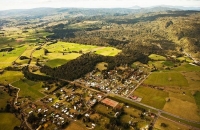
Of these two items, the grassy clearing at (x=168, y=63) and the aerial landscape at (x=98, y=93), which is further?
the grassy clearing at (x=168, y=63)

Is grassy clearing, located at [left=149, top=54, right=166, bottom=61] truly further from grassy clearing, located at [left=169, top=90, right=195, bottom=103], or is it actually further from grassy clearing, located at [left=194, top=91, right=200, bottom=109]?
grassy clearing, located at [left=169, top=90, right=195, bottom=103]

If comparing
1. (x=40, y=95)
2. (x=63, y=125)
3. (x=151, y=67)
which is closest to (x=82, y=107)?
(x=63, y=125)

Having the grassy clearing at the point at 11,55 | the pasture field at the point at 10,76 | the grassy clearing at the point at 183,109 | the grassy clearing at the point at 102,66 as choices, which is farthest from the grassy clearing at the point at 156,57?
the grassy clearing at the point at 11,55

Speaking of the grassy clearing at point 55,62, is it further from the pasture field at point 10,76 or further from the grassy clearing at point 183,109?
the grassy clearing at point 183,109

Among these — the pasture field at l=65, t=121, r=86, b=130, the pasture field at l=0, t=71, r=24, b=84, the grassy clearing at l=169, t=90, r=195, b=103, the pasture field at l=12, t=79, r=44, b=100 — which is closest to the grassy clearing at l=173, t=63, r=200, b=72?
the grassy clearing at l=169, t=90, r=195, b=103

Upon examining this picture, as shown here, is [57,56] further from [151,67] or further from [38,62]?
[151,67]

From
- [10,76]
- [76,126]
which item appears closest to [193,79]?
[76,126]
